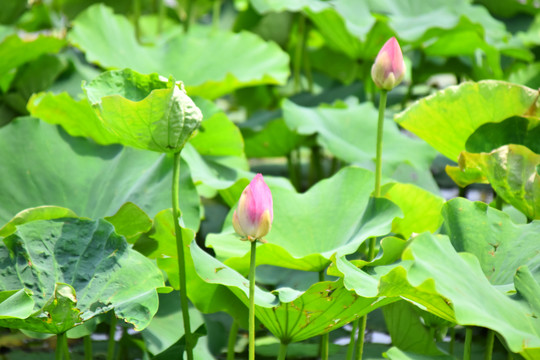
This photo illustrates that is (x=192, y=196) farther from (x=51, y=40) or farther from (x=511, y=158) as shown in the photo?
(x=51, y=40)

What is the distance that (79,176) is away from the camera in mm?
1349

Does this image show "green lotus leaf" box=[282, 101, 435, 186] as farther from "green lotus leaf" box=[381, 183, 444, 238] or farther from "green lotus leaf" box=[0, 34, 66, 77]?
"green lotus leaf" box=[0, 34, 66, 77]

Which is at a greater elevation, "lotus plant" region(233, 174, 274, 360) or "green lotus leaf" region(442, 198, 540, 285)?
"lotus plant" region(233, 174, 274, 360)

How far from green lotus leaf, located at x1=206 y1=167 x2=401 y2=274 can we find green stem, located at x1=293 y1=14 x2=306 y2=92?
1.26 metres

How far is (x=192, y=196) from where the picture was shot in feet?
4.13

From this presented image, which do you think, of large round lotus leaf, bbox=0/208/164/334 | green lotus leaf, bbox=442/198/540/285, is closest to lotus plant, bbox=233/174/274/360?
large round lotus leaf, bbox=0/208/164/334

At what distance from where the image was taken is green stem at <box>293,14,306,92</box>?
243cm

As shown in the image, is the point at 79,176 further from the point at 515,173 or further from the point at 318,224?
the point at 515,173

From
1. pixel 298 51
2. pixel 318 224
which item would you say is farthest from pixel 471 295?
pixel 298 51

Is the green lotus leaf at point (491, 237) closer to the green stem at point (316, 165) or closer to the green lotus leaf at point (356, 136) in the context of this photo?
the green lotus leaf at point (356, 136)

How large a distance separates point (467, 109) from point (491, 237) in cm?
30

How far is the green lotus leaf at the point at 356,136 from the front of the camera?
166 centimetres

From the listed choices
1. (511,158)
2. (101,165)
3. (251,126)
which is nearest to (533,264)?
(511,158)

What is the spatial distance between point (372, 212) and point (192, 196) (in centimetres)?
34
